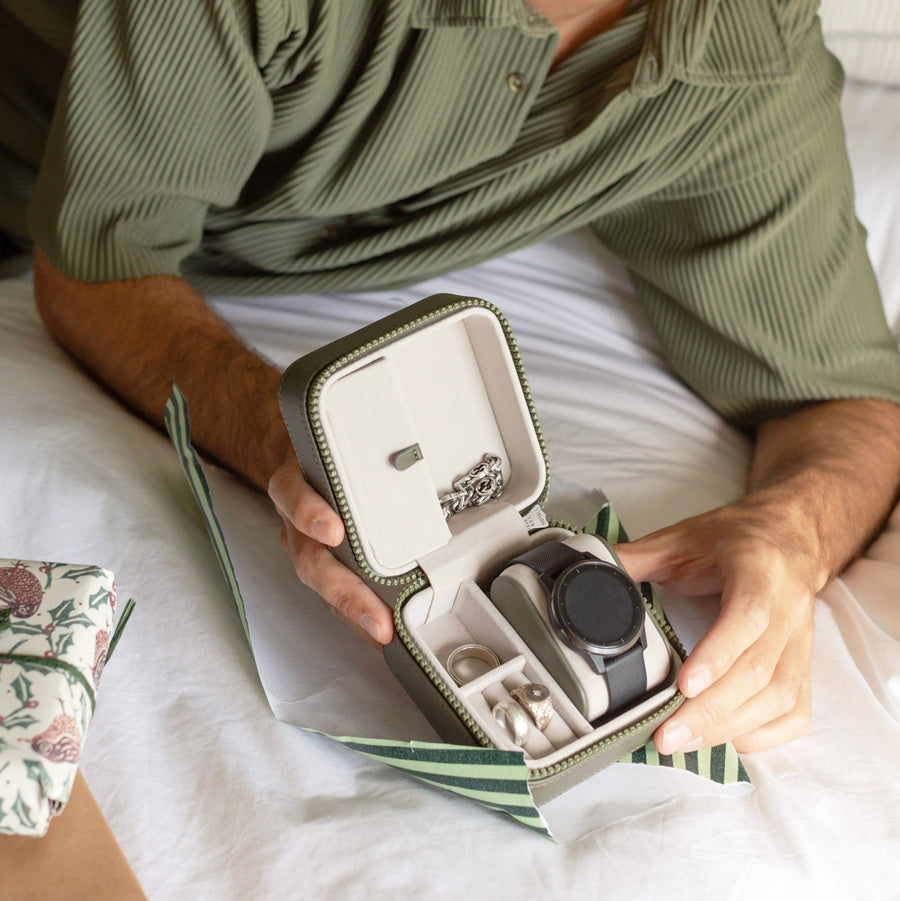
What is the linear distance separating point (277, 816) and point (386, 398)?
0.78 ft

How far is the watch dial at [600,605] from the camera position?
0.51m

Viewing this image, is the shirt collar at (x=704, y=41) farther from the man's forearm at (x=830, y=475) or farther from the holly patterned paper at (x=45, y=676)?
the holly patterned paper at (x=45, y=676)

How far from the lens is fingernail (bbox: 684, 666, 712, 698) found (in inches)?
21.3

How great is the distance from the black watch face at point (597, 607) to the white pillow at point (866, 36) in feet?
2.78

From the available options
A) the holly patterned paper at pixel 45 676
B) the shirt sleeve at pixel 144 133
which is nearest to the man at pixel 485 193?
the shirt sleeve at pixel 144 133

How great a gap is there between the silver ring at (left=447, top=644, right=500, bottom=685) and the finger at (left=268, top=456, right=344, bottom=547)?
0.31 feet

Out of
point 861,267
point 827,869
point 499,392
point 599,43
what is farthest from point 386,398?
point 861,267

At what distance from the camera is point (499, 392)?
23.0 inches

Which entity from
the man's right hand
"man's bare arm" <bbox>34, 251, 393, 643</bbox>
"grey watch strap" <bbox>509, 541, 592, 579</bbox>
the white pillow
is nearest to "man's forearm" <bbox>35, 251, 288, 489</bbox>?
"man's bare arm" <bbox>34, 251, 393, 643</bbox>

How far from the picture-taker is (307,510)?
0.54 meters

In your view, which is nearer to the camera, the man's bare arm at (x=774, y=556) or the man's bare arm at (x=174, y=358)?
the man's bare arm at (x=774, y=556)

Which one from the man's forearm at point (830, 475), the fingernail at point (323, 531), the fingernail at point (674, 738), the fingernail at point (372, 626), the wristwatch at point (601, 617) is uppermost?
the fingernail at point (323, 531)

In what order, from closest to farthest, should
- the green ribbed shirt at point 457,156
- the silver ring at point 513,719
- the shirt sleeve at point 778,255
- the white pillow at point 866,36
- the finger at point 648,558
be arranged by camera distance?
1. the silver ring at point 513,719
2. the finger at point 648,558
3. the green ribbed shirt at point 457,156
4. the shirt sleeve at point 778,255
5. the white pillow at point 866,36

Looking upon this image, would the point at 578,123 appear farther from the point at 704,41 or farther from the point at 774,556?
the point at 774,556
